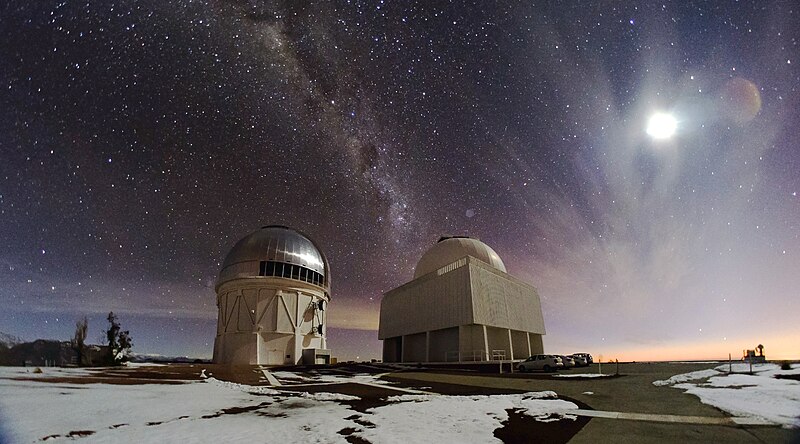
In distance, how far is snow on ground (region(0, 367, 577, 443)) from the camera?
21.3 feet

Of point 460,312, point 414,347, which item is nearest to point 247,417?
point 460,312

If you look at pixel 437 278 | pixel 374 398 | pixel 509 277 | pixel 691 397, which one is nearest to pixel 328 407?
pixel 374 398

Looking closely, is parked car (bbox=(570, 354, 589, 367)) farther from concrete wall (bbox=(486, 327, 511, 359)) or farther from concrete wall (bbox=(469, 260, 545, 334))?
concrete wall (bbox=(469, 260, 545, 334))

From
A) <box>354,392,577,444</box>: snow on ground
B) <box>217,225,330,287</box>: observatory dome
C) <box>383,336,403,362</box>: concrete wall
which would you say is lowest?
<box>383,336,403,362</box>: concrete wall

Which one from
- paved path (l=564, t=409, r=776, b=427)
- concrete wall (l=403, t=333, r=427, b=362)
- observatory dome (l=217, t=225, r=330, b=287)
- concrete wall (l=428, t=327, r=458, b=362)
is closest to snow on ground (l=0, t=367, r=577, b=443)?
paved path (l=564, t=409, r=776, b=427)

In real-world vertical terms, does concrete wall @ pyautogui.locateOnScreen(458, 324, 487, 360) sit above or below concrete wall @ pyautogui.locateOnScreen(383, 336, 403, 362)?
above

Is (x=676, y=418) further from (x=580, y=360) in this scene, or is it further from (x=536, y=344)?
(x=536, y=344)

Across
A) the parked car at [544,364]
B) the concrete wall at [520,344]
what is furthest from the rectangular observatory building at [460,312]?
the parked car at [544,364]

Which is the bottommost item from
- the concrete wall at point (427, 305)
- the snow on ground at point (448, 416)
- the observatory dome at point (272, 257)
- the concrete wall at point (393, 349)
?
the concrete wall at point (393, 349)

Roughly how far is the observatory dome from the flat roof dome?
1655cm

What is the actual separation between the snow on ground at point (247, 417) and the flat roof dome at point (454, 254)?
3739cm

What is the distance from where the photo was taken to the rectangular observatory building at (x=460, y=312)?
37969 mm

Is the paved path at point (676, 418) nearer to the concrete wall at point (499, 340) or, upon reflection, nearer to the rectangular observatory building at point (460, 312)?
the rectangular observatory building at point (460, 312)

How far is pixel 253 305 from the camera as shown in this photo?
167 feet
